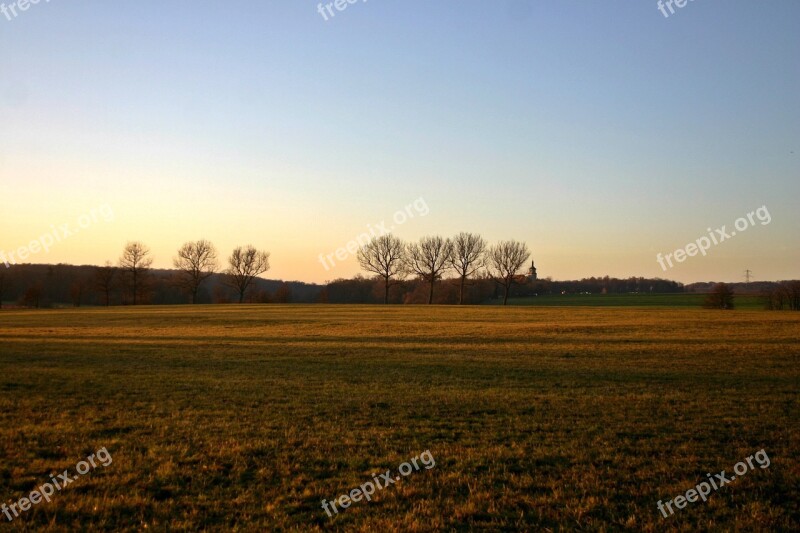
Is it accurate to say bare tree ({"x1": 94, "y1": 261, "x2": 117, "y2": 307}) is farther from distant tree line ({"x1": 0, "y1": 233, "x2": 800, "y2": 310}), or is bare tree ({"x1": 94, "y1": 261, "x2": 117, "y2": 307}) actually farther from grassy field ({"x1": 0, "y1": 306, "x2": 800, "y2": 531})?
grassy field ({"x1": 0, "y1": 306, "x2": 800, "y2": 531})

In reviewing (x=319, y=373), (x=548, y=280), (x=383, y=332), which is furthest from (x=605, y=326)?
(x=548, y=280)

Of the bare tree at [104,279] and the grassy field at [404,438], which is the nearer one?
the grassy field at [404,438]

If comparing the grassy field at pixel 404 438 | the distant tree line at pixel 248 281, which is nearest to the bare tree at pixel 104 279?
the distant tree line at pixel 248 281

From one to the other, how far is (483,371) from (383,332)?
18518 mm

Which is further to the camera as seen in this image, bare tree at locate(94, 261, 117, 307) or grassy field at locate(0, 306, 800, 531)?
bare tree at locate(94, 261, 117, 307)

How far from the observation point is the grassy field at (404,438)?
6.57 m

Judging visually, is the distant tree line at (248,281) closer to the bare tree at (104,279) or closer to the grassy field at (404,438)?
the bare tree at (104,279)

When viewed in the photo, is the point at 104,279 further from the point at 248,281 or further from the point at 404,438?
the point at 404,438

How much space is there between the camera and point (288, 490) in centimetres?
733

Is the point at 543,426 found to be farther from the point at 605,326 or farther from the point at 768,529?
the point at 605,326

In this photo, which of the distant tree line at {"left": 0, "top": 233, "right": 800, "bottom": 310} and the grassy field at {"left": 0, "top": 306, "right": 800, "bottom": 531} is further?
the distant tree line at {"left": 0, "top": 233, "right": 800, "bottom": 310}

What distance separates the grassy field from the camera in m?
6.57

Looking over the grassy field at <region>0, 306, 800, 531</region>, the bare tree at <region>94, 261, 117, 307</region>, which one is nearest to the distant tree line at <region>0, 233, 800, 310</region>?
the bare tree at <region>94, 261, 117, 307</region>

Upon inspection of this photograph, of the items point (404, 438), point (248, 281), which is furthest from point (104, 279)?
point (404, 438)
